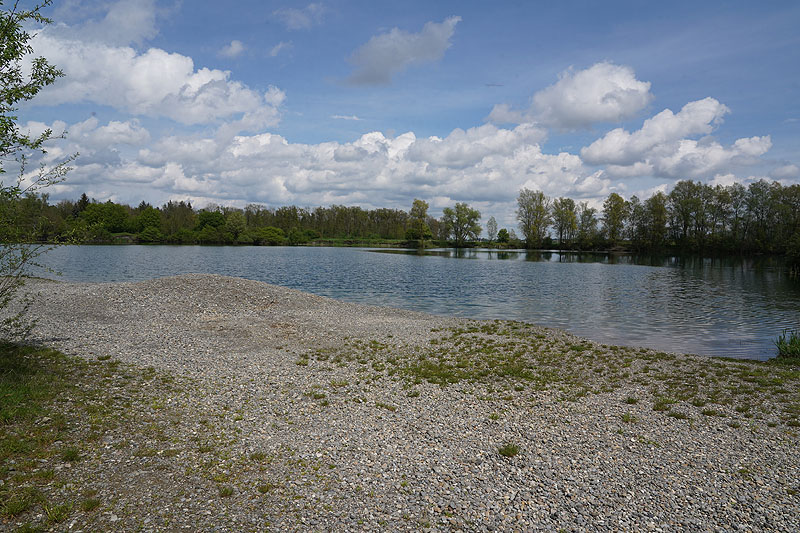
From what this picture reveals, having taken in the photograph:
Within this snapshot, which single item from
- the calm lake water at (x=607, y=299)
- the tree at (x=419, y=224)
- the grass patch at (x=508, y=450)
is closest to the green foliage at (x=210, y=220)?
the tree at (x=419, y=224)

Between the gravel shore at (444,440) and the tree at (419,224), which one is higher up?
the tree at (419,224)

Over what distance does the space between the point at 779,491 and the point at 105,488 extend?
1179 centimetres

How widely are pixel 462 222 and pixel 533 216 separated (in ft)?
89.2

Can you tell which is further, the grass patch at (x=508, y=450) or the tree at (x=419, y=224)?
the tree at (x=419, y=224)

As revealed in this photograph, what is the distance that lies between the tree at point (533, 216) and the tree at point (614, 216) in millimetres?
17438

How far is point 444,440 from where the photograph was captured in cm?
948

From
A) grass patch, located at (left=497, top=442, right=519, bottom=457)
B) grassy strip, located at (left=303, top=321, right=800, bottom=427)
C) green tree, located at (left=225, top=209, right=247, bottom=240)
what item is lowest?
grass patch, located at (left=497, top=442, right=519, bottom=457)

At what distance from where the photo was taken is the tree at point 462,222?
155625mm

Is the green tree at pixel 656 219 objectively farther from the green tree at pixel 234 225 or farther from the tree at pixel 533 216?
the green tree at pixel 234 225

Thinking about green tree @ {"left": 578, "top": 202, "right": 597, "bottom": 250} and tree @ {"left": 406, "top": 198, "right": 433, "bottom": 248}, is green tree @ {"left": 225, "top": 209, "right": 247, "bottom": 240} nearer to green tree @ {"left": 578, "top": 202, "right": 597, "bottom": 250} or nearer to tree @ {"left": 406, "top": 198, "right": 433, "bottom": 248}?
tree @ {"left": 406, "top": 198, "right": 433, "bottom": 248}

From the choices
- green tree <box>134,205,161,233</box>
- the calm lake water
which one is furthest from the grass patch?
green tree <box>134,205,161,233</box>

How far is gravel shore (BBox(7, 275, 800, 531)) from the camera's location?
22.6ft

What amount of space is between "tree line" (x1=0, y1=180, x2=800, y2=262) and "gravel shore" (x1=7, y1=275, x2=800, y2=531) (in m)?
60.5

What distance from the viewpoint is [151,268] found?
198 ft
